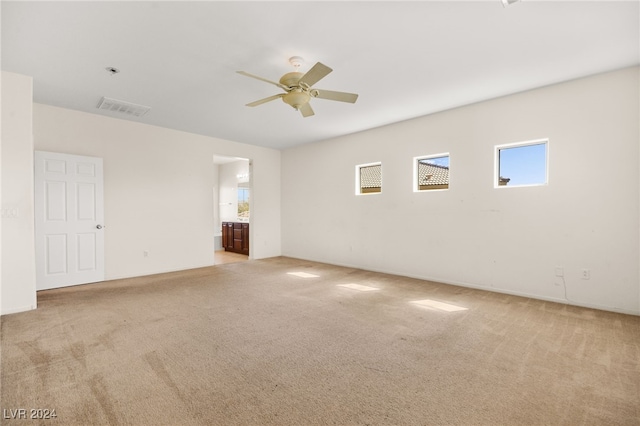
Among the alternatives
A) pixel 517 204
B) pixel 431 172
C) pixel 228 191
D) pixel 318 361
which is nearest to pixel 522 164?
pixel 517 204

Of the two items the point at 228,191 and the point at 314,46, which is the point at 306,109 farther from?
the point at 228,191

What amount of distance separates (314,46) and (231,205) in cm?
745

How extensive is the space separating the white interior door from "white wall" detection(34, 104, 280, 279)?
173mm

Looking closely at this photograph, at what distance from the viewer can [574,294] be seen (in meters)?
3.57

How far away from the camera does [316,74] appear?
2570 millimetres

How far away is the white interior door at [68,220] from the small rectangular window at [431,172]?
17.7ft

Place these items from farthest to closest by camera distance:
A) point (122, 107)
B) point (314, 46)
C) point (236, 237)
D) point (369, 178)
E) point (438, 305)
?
point (236, 237) < point (369, 178) < point (122, 107) < point (438, 305) < point (314, 46)

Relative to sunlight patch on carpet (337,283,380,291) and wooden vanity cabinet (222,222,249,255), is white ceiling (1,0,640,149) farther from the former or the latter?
wooden vanity cabinet (222,222,249,255)

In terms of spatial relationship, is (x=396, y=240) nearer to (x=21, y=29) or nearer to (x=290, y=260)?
(x=290, y=260)

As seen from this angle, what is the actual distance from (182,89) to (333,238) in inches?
160

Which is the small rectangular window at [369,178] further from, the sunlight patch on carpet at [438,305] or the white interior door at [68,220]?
the white interior door at [68,220]

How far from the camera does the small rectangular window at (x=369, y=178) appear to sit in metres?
5.68

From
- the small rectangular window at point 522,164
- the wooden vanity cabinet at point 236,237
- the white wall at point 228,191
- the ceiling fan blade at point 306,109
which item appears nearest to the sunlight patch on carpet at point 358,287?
the small rectangular window at point 522,164

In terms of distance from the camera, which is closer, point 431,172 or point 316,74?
point 316,74
